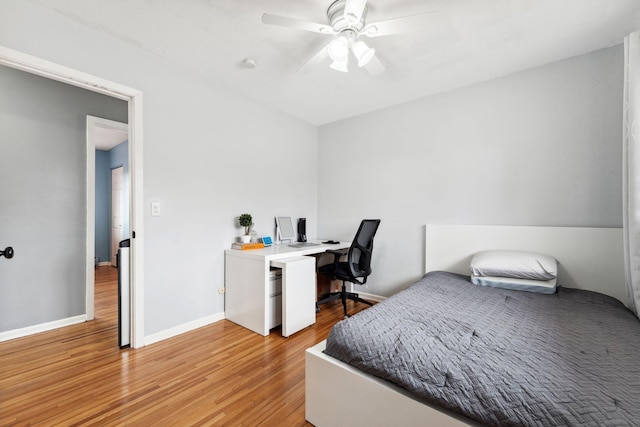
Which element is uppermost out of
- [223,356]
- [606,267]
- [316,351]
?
[606,267]

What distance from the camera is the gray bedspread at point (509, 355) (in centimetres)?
83

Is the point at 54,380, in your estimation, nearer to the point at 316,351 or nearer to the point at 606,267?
the point at 316,351

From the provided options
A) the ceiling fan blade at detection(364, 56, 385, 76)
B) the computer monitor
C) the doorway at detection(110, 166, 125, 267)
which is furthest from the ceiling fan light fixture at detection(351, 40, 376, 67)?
the doorway at detection(110, 166, 125, 267)

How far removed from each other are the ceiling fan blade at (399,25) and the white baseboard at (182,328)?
2764mm

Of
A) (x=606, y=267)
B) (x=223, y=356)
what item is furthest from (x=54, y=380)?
(x=606, y=267)

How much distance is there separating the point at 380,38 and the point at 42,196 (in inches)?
133

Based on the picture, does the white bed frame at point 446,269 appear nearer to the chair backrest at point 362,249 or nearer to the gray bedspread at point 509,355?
the gray bedspread at point 509,355

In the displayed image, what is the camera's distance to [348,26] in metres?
1.67

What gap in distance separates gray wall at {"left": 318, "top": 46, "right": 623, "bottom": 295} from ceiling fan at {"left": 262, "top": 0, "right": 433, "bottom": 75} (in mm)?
1459

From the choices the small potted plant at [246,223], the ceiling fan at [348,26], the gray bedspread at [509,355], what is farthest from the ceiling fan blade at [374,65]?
the small potted plant at [246,223]

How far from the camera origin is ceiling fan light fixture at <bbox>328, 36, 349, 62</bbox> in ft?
5.46

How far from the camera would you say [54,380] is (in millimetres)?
1742

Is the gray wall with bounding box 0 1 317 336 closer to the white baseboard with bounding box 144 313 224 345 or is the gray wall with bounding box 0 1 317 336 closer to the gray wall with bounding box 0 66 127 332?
the white baseboard with bounding box 144 313 224 345

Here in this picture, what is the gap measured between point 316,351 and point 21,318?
9.36 feet
